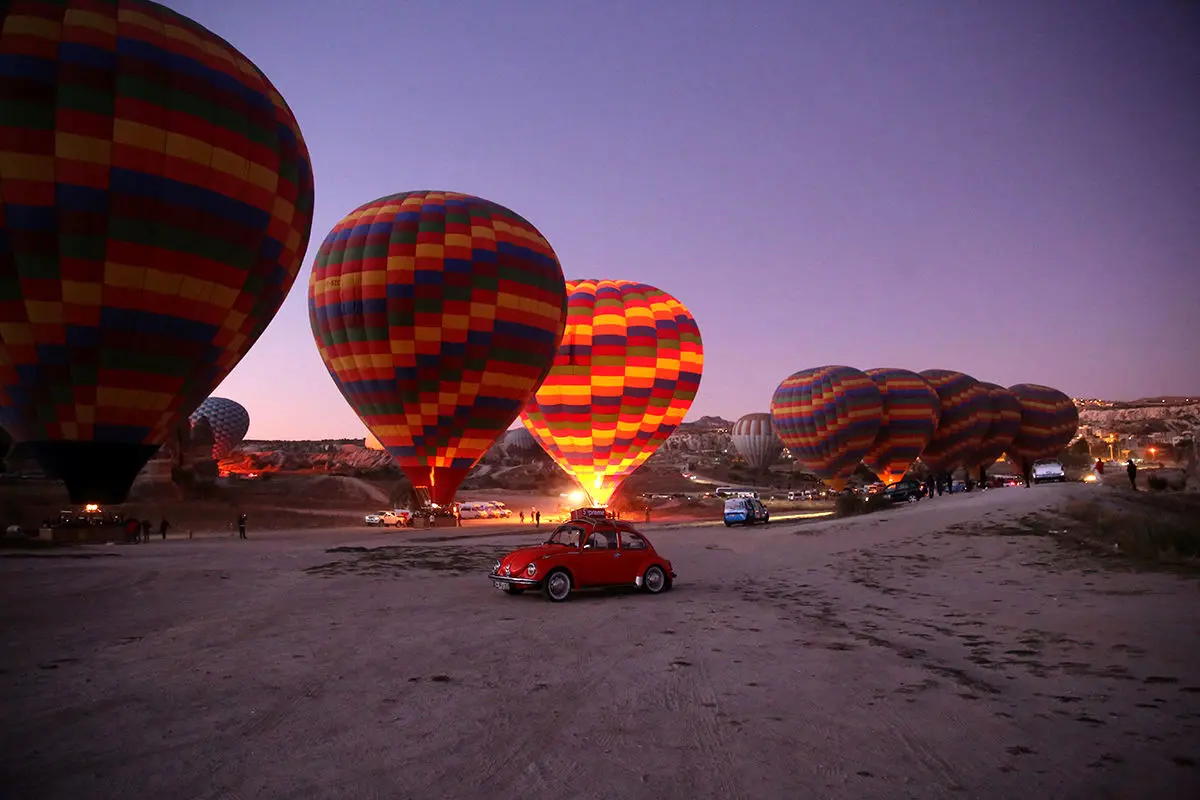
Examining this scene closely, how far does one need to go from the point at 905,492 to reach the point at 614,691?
129 feet

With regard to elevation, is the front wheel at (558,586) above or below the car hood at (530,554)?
below

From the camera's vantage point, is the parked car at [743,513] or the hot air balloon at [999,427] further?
the hot air balloon at [999,427]

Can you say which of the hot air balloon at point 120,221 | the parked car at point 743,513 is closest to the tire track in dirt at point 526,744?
the hot air balloon at point 120,221

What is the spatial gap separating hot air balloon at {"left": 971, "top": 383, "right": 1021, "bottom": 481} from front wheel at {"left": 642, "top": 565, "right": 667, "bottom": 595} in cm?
5648

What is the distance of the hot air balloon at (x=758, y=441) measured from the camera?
308 feet

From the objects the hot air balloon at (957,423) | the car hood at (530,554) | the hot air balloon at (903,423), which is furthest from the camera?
the hot air balloon at (957,423)

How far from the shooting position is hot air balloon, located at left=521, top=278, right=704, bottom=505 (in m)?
37.3

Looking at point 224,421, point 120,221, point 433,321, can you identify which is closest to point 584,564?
A: point 120,221

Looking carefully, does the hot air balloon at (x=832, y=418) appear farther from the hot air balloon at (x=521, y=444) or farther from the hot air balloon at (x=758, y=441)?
the hot air balloon at (x=521, y=444)

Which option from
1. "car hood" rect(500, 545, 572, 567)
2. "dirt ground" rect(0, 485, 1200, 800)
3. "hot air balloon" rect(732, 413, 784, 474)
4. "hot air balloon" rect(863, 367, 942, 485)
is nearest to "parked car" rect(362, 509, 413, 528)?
"dirt ground" rect(0, 485, 1200, 800)

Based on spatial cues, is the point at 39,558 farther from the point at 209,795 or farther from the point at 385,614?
the point at 209,795

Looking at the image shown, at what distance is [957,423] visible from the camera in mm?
57969

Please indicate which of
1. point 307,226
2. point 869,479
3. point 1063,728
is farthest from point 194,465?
point 869,479

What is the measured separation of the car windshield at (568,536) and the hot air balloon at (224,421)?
77.3m
